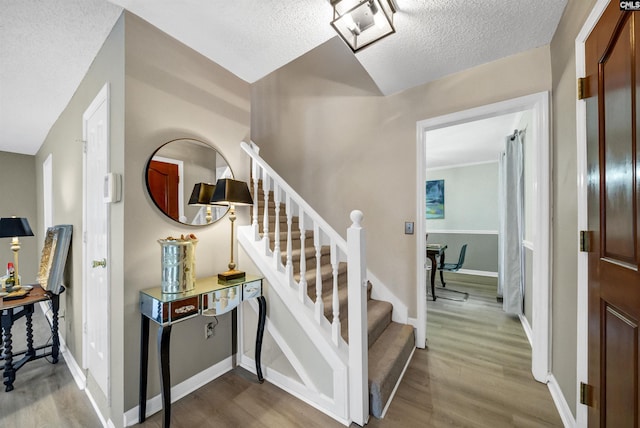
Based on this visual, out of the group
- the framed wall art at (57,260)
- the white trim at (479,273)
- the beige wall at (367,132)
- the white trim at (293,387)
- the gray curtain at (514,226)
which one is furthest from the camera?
the white trim at (479,273)

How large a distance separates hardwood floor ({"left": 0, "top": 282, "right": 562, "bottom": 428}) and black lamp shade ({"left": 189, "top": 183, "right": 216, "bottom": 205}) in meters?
1.40

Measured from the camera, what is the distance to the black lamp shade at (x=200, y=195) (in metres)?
1.78

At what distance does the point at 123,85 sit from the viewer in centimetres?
147

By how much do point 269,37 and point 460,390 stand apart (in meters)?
2.96

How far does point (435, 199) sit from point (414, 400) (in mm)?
5157

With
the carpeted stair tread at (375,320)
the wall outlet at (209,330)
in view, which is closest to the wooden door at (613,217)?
the carpeted stair tread at (375,320)

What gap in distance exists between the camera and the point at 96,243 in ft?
5.84

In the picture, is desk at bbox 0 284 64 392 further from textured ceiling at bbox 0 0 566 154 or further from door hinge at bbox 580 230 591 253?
door hinge at bbox 580 230 591 253

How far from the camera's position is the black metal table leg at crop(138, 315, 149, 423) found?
148 centimetres

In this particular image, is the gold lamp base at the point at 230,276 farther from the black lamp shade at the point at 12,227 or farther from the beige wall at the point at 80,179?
the black lamp shade at the point at 12,227

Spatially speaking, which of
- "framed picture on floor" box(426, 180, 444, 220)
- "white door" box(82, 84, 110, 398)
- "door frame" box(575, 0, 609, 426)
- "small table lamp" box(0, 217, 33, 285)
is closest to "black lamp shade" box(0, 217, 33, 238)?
"small table lamp" box(0, 217, 33, 285)

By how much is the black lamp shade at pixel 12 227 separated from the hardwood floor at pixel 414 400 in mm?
1231

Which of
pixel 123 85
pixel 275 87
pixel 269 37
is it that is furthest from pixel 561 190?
pixel 275 87

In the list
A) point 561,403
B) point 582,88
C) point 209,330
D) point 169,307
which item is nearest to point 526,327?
point 561,403
